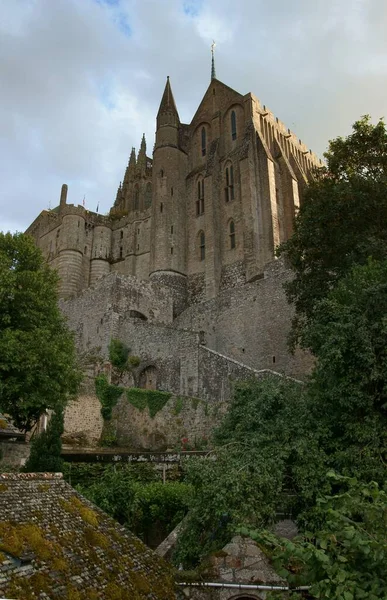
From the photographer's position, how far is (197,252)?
151ft

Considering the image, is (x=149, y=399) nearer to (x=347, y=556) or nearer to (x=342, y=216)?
(x=342, y=216)

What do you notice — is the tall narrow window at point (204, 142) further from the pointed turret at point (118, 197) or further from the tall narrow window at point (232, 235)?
the pointed turret at point (118, 197)

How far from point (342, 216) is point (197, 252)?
2660cm

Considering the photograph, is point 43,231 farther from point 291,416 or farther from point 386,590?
point 386,590

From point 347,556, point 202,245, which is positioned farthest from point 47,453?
point 202,245

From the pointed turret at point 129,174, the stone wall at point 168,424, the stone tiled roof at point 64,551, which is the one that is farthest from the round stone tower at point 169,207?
the stone tiled roof at point 64,551

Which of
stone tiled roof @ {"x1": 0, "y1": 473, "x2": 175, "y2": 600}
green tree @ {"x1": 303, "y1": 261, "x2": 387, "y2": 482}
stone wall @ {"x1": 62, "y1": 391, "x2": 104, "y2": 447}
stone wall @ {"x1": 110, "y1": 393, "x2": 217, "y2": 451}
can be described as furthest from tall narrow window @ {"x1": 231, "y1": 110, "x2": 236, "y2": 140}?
stone tiled roof @ {"x1": 0, "y1": 473, "x2": 175, "y2": 600}

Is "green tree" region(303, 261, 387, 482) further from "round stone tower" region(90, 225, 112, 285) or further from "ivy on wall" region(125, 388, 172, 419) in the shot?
"round stone tower" region(90, 225, 112, 285)

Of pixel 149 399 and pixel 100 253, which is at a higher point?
pixel 100 253

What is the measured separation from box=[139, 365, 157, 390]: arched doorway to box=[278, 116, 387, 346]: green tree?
12129 mm

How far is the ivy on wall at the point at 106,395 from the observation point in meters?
26.7

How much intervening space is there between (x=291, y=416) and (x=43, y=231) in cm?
5371

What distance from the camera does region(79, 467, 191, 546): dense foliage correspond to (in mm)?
14359

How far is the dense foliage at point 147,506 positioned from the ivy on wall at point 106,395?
454 inches
